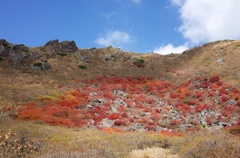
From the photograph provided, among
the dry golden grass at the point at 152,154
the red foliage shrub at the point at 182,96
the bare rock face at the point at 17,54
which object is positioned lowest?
the dry golden grass at the point at 152,154

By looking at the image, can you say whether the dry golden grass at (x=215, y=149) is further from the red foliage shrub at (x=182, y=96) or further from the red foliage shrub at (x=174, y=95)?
the red foliage shrub at (x=174, y=95)

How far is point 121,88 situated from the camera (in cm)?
4875

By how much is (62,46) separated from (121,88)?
37532mm

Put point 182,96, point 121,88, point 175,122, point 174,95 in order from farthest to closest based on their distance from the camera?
1. point 121,88
2. point 174,95
3. point 182,96
4. point 175,122

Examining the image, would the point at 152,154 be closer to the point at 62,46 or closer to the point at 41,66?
the point at 41,66

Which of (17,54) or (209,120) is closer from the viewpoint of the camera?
(209,120)

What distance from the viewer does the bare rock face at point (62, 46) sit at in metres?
77.3

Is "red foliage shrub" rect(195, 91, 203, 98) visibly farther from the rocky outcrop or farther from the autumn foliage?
the rocky outcrop

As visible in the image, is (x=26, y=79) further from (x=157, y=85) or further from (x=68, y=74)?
(x=157, y=85)

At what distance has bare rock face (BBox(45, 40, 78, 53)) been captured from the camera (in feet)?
254

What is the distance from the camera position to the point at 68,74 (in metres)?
60.2

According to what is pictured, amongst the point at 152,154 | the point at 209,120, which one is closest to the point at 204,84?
the point at 209,120

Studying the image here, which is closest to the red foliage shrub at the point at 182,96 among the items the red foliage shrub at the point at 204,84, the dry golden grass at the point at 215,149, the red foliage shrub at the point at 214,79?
the red foliage shrub at the point at 204,84

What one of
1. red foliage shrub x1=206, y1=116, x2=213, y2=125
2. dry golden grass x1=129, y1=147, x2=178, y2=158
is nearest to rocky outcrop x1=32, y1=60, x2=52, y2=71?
red foliage shrub x1=206, y1=116, x2=213, y2=125
